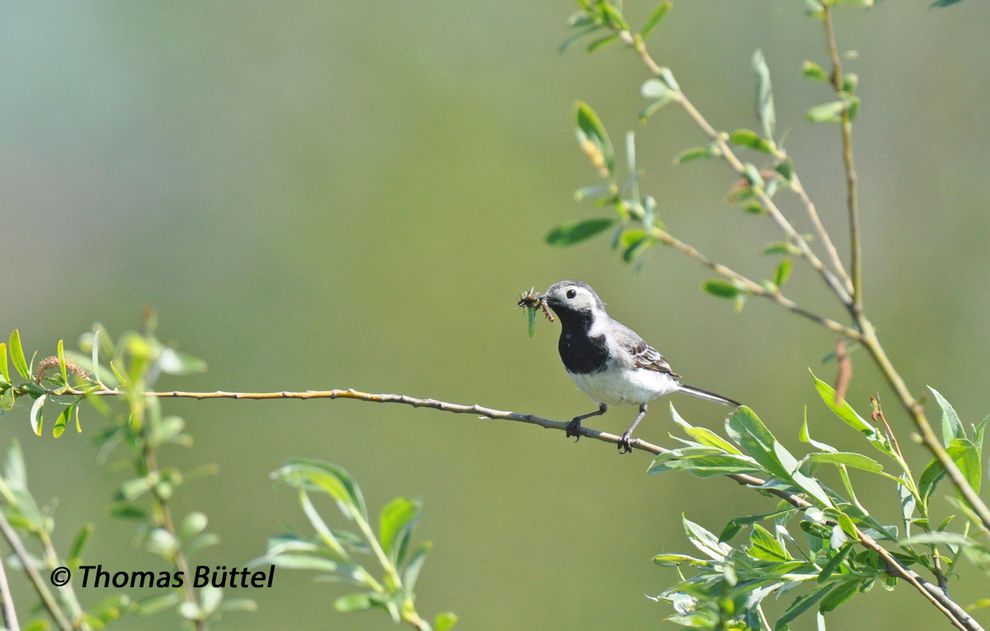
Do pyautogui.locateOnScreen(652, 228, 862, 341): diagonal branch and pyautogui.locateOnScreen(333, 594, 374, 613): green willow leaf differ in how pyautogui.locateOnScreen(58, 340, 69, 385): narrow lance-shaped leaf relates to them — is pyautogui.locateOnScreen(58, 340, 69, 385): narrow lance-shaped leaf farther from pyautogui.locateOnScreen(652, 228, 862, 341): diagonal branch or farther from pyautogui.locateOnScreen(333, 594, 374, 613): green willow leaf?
pyautogui.locateOnScreen(652, 228, 862, 341): diagonal branch

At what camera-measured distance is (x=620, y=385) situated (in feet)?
19.5

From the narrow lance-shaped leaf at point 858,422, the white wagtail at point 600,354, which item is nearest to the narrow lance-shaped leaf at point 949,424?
the narrow lance-shaped leaf at point 858,422

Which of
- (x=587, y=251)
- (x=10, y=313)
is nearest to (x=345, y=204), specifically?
(x=587, y=251)

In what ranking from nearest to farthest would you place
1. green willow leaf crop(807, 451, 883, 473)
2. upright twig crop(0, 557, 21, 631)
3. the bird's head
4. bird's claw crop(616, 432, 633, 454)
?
upright twig crop(0, 557, 21, 631), green willow leaf crop(807, 451, 883, 473), bird's claw crop(616, 432, 633, 454), the bird's head

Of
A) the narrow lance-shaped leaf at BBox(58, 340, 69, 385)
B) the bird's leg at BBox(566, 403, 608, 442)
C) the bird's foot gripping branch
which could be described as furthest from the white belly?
the narrow lance-shaped leaf at BBox(58, 340, 69, 385)

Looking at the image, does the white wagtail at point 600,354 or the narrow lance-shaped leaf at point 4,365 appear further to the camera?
the white wagtail at point 600,354

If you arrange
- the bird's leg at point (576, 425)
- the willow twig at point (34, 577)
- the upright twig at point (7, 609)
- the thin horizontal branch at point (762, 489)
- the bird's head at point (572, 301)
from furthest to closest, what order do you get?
the bird's head at point (572, 301) < the bird's leg at point (576, 425) < the thin horizontal branch at point (762, 489) < the upright twig at point (7, 609) < the willow twig at point (34, 577)

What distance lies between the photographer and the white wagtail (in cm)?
595

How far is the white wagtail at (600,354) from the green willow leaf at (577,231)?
4493 millimetres

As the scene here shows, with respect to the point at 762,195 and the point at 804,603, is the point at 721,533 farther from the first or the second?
the point at 762,195

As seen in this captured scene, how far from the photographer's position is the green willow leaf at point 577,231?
52.7 inches

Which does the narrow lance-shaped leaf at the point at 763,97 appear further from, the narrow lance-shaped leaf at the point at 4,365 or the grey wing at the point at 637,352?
the grey wing at the point at 637,352

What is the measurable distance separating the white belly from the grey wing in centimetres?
5

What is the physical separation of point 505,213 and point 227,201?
3.61 m
